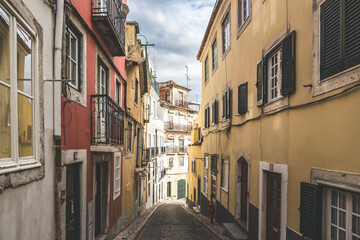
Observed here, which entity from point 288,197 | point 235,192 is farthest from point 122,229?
point 288,197

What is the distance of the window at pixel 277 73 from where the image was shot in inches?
227

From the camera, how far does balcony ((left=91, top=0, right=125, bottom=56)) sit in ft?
22.8

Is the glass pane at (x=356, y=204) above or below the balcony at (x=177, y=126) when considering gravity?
below

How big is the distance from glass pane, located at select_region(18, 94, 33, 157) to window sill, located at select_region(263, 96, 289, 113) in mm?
5177

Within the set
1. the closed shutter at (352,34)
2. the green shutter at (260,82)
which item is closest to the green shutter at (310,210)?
the closed shutter at (352,34)

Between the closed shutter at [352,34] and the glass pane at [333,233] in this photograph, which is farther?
the glass pane at [333,233]

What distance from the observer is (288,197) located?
5.88m

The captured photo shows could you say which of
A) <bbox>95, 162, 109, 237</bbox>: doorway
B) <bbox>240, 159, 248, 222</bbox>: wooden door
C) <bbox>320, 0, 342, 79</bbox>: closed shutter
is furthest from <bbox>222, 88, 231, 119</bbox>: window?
<bbox>320, 0, 342, 79</bbox>: closed shutter

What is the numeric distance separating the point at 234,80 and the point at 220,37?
357cm

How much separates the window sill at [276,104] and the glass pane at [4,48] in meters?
5.39

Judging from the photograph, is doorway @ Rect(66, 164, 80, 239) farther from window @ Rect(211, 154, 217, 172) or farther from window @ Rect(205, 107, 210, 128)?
window @ Rect(205, 107, 210, 128)

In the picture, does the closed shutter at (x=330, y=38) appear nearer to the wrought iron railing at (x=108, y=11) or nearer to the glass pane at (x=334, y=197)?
the glass pane at (x=334, y=197)

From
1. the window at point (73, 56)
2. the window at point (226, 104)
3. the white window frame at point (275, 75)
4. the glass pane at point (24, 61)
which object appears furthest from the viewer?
the window at point (226, 104)

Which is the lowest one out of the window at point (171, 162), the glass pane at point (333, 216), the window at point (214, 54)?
the window at point (171, 162)
